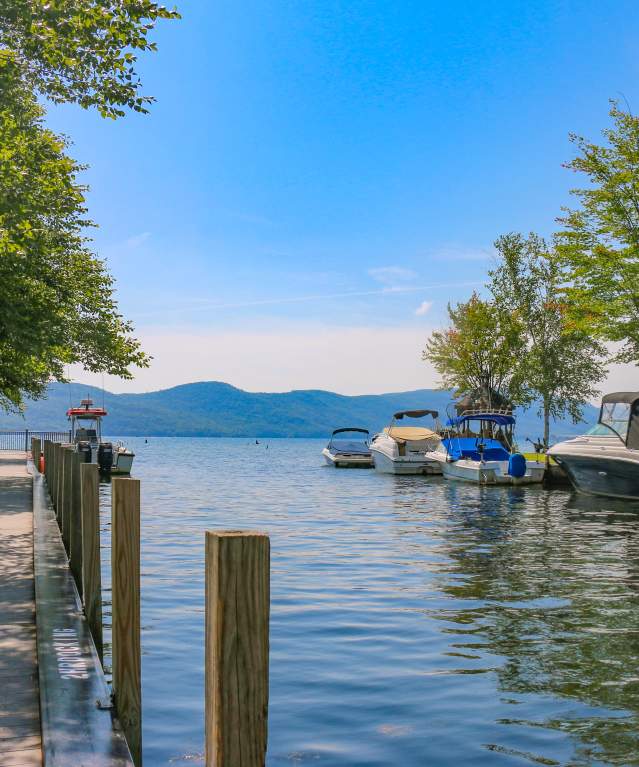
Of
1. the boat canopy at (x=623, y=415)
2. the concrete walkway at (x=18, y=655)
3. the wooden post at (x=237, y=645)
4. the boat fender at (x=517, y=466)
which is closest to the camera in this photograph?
the wooden post at (x=237, y=645)

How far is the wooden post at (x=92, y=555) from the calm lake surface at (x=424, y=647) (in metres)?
0.86

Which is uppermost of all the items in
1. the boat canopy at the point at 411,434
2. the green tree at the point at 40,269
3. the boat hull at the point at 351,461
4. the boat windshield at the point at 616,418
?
the green tree at the point at 40,269

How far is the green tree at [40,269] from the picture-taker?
15.3m

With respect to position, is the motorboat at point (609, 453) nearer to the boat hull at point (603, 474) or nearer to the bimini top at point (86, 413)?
the boat hull at point (603, 474)

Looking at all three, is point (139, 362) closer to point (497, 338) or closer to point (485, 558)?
point (485, 558)

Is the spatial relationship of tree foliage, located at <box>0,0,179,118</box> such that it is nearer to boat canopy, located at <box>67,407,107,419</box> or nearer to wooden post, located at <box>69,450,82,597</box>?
wooden post, located at <box>69,450,82,597</box>

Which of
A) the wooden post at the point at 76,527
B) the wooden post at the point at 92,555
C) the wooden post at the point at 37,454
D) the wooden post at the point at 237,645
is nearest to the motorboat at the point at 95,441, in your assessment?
the wooden post at the point at 37,454

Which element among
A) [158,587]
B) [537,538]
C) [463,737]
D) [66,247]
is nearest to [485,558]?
[537,538]

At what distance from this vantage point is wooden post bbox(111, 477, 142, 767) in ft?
17.3

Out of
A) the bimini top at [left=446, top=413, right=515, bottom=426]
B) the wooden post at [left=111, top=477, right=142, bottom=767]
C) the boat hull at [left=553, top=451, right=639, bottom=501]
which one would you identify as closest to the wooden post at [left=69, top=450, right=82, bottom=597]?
the wooden post at [left=111, top=477, right=142, bottom=767]

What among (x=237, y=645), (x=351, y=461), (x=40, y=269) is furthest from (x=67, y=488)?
(x=351, y=461)

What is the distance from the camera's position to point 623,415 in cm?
2911

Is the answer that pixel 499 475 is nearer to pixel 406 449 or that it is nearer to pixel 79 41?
pixel 406 449

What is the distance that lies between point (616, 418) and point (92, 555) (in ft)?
83.6
